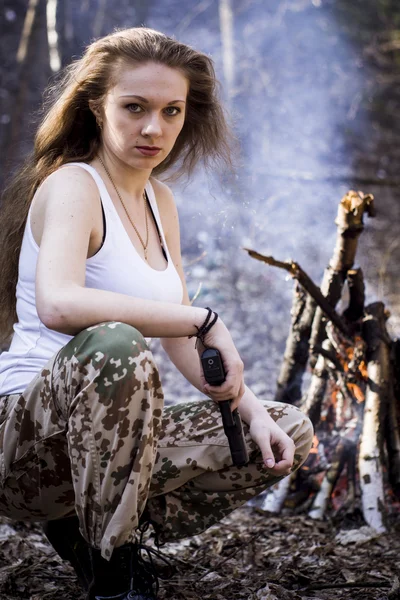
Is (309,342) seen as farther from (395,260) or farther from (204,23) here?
(204,23)

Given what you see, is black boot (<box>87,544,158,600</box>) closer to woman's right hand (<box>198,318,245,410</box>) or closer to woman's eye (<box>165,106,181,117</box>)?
woman's right hand (<box>198,318,245,410</box>)

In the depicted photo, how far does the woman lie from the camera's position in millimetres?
1765

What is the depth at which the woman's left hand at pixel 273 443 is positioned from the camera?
6.84 feet

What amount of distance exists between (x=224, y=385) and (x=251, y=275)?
14.8 ft

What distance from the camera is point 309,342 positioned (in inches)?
138

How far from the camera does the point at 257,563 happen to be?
2559 mm

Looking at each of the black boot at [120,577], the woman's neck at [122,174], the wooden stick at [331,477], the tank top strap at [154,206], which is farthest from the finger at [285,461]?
the wooden stick at [331,477]

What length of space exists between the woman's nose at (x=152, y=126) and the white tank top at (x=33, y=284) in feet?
0.73

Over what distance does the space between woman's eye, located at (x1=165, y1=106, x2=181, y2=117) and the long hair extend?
5.3 inches

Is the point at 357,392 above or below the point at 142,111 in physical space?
below

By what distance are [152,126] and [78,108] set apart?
34cm

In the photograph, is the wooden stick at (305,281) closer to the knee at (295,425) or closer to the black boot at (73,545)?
the knee at (295,425)

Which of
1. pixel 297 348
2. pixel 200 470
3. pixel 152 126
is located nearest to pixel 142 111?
pixel 152 126

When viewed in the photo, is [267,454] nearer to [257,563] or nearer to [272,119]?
[257,563]
